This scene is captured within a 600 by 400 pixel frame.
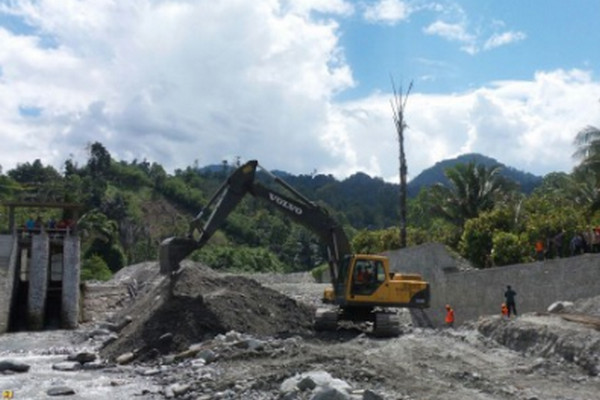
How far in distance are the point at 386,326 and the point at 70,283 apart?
16.6 meters

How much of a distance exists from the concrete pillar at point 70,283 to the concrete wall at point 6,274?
203 cm

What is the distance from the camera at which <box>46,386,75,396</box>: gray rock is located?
15.3 meters

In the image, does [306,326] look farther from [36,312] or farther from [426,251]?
[36,312]

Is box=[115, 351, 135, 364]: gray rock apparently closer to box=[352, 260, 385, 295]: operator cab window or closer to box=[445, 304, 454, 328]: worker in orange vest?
box=[352, 260, 385, 295]: operator cab window

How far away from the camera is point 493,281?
25.1 metres

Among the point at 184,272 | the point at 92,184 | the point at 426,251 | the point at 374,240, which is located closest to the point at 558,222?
the point at 426,251

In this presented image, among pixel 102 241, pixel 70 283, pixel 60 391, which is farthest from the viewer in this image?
pixel 102 241

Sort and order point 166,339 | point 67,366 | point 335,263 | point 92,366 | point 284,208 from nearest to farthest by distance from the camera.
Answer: point 92,366 → point 67,366 → point 166,339 → point 335,263 → point 284,208

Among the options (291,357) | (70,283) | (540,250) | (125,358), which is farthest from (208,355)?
(70,283)

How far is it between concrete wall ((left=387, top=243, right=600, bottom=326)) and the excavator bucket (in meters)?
10.1

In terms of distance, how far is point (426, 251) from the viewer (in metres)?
29.6

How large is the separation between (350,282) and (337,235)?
184 cm

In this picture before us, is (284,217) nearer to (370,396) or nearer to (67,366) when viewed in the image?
(67,366)

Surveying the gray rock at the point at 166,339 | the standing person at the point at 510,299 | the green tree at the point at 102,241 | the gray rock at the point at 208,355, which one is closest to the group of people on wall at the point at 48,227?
the gray rock at the point at 166,339
